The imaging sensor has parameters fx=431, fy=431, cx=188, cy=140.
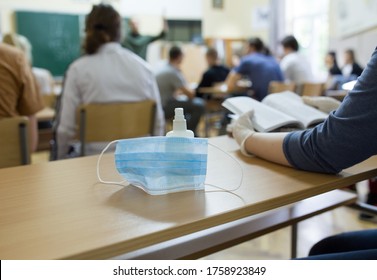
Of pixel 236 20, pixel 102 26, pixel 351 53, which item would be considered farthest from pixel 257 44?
pixel 236 20

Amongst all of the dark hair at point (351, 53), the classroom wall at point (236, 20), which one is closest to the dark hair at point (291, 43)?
the dark hair at point (351, 53)

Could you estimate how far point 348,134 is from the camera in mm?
830

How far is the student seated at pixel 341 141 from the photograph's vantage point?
2.67ft

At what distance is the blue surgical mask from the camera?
0.79m

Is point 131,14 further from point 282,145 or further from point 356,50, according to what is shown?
point 282,145

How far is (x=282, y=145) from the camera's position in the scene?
0.98 meters

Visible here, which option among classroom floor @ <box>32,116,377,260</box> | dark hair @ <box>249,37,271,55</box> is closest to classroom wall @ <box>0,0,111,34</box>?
dark hair @ <box>249,37,271,55</box>

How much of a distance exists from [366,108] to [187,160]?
1.15 ft

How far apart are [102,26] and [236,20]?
7.32 metres

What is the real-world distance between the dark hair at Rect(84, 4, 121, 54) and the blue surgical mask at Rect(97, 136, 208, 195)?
1.59 metres

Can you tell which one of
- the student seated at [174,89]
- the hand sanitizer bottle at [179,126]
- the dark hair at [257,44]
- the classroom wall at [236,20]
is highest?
the classroom wall at [236,20]

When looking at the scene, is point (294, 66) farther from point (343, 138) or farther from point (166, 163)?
point (166, 163)

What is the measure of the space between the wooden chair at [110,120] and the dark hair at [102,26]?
43cm

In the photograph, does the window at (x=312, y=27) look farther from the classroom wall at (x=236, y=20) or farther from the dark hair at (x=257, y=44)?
the dark hair at (x=257, y=44)
